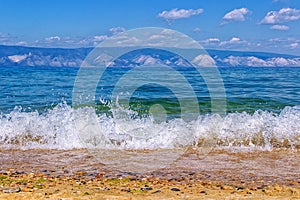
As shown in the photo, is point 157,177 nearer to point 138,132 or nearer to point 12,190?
point 12,190

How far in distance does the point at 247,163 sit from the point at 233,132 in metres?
2.89

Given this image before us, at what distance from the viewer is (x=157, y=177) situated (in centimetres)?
662

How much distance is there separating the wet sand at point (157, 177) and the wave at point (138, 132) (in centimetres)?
109

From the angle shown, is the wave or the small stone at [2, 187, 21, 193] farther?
the wave

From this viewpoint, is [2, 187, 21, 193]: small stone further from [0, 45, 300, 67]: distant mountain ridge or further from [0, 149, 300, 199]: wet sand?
[0, 45, 300, 67]: distant mountain ridge

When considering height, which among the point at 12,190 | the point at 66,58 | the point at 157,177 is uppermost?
the point at 66,58

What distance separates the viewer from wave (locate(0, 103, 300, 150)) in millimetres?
9961

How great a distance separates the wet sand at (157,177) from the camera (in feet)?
17.9

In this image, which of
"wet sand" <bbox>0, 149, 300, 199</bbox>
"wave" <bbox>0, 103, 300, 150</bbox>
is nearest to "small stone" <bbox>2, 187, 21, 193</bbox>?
"wet sand" <bbox>0, 149, 300, 199</bbox>

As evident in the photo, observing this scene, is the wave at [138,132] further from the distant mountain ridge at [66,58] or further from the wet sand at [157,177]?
the distant mountain ridge at [66,58]

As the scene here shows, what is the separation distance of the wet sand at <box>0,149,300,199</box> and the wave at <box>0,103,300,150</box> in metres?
1.09

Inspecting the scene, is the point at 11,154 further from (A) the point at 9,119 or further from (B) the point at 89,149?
(A) the point at 9,119

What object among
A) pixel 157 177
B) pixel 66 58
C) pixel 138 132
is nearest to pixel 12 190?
pixel 157 177

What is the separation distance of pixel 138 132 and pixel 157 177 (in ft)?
15.1
